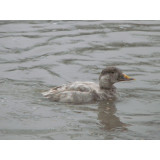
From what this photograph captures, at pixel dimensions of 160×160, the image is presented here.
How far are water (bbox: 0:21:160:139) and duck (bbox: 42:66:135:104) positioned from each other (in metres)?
0.21

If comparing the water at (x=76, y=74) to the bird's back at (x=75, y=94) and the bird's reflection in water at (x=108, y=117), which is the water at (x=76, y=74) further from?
the bird's back at (x=75, y=94)

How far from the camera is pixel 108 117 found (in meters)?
9.04

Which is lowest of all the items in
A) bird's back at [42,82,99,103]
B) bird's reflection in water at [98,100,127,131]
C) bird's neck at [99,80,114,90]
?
bird's reflection in water at [98,100,127,131]

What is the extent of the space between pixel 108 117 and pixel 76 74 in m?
3.23

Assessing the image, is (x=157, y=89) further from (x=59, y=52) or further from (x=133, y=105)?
(x=59, y=52)

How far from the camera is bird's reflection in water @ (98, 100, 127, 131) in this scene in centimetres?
835

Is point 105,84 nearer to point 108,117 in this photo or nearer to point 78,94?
point 78,94

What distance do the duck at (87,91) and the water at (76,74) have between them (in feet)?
0.67

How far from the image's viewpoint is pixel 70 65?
1274 centimetres

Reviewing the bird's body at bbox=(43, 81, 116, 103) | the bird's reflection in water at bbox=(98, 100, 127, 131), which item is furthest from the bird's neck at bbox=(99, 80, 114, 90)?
the bird's reflection in water at bbox=(98, 100, 127, 131)

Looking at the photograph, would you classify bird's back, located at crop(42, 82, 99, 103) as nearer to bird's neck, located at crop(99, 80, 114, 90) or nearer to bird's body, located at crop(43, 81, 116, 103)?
bird's body, located at crop(43, 81, 116, 103)

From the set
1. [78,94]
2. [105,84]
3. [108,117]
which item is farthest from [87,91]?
[108,117]

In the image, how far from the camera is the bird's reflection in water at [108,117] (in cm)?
835

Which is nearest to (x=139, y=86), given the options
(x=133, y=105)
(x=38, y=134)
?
(x=133, y=105)
